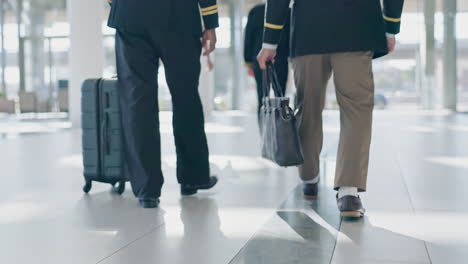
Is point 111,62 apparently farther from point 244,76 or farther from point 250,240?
point 250,240

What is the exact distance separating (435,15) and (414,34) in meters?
1.17

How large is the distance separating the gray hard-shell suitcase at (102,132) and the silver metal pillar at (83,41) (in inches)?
284

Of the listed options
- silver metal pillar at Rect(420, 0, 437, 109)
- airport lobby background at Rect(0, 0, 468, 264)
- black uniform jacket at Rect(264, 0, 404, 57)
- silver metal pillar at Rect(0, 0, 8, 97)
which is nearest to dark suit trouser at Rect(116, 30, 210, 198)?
airport lobby background at Rect(0, 0, 468, 264)

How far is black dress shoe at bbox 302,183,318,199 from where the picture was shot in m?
3.43

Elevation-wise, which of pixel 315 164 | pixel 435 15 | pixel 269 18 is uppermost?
pixel 435 15

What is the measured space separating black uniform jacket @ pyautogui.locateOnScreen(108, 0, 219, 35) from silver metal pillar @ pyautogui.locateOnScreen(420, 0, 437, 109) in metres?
16.3

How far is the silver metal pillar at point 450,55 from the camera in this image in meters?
17.2

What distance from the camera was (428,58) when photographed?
18781mm

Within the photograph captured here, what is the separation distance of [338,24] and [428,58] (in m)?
16.8

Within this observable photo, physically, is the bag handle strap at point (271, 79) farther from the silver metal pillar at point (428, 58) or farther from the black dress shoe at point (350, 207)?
the silver metal pillar at point (428, 58)

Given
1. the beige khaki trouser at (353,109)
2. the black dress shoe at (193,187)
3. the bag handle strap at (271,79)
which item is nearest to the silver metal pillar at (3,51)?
the black dress shoe at (193,187)

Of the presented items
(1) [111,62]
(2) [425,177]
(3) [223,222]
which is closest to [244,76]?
(1) [111,62]

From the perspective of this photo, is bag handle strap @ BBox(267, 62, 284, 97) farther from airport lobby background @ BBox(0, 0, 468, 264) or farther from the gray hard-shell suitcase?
the gray hard-shell suitcase

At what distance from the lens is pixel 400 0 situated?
9.76ft
